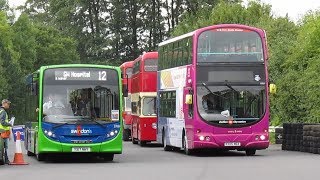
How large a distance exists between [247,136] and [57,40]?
2466 inches

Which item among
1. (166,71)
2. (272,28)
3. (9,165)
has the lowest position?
(9,165)

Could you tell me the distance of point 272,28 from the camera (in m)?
61.7

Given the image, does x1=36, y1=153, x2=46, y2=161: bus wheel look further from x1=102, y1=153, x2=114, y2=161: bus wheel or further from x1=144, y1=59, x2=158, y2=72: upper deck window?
x1=144, y1=59, x2=158, y2=72: upper deck window

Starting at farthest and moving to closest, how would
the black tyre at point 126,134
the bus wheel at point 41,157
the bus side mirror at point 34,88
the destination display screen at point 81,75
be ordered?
the black tyre at point 126,134 → the bus wheel at point 41,157 → the bus side mirror at point 34,88 → the destination display screen at point 81,75

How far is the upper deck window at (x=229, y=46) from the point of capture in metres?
28.4

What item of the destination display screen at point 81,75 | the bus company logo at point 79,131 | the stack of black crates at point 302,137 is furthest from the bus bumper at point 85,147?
the stack of black crates at point 302,137

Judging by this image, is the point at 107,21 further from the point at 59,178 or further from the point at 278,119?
the point at 59,178

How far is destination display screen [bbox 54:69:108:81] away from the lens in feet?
83.8

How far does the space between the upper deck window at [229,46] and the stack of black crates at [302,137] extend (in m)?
3.26

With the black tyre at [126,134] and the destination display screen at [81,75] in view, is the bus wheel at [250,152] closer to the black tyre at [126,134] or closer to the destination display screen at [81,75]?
the destination display screen at [81,75]

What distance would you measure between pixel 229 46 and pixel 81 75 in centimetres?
565

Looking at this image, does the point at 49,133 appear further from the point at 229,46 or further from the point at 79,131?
the point at 229,46

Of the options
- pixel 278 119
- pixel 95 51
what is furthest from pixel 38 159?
pixel 95 51

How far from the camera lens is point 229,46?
28781 millimetres
